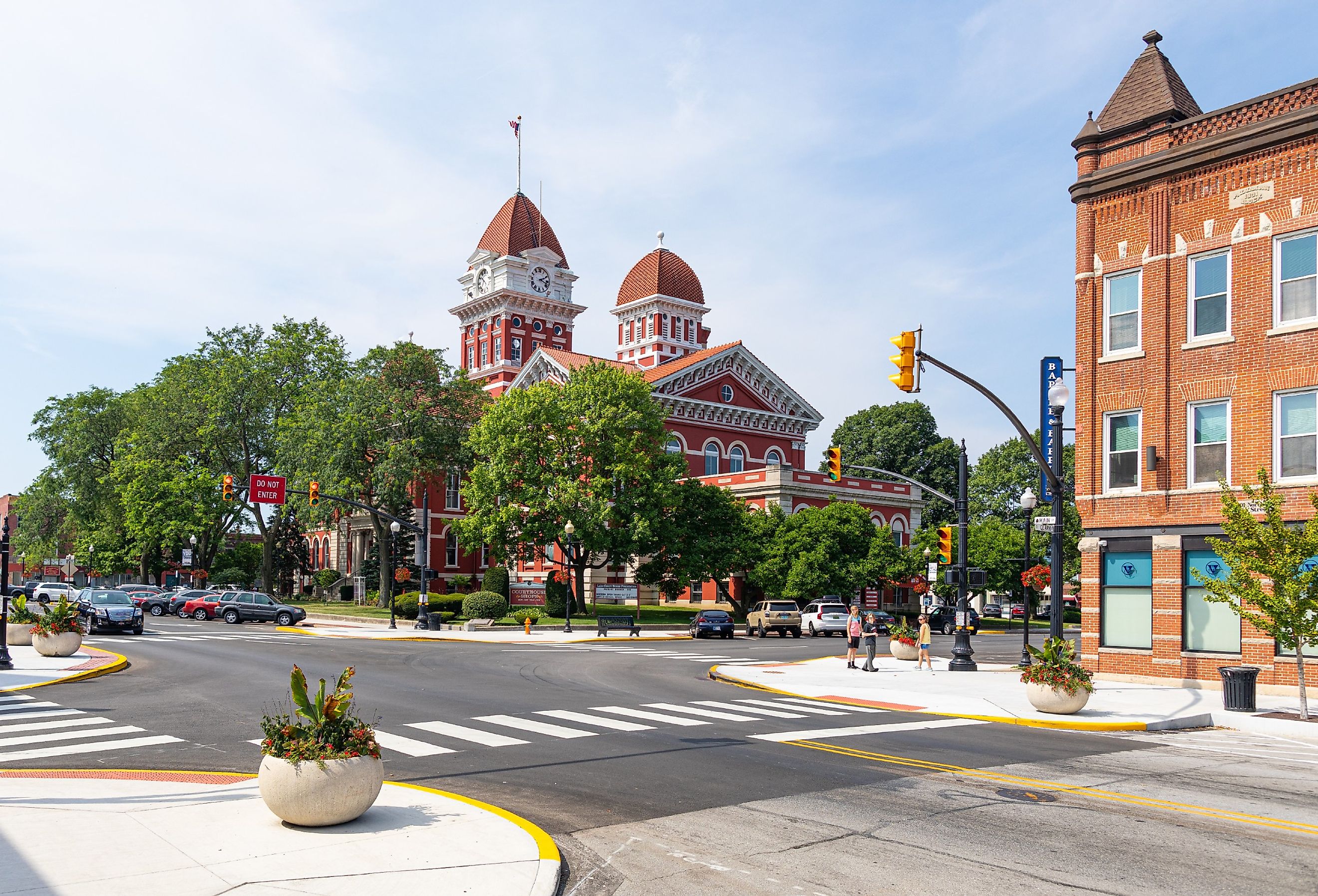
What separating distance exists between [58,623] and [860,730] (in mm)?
21738

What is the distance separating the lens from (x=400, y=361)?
64312mm

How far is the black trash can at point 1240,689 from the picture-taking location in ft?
64.8

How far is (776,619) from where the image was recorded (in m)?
51.2

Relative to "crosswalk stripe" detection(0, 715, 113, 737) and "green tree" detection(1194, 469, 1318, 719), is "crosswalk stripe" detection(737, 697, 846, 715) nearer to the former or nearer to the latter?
"green tree" detection(1194, 469, 1318, 719)

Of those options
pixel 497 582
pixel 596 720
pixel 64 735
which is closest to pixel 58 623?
pixel 64 735

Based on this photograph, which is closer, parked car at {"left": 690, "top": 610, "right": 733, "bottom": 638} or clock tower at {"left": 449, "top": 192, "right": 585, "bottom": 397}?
parked car at {"left": 690, "top": 610, "right": 733, "bottom": 638}

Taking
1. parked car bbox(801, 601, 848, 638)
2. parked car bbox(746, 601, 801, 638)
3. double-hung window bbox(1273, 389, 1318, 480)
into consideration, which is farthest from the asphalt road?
parked car bbox(801, 601, 848, 638)

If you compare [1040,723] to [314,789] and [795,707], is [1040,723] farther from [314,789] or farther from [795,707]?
[314,789]

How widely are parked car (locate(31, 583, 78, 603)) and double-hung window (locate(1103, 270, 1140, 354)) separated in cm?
5050

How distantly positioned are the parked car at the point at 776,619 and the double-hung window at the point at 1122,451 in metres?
26.1

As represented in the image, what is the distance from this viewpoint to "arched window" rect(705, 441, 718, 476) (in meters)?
76.0

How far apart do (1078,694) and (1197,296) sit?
11323 millimetres

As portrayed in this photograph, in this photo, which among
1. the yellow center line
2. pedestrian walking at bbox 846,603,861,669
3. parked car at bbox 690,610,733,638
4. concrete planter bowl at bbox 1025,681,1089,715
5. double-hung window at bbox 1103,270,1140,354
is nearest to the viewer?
the yellow center line

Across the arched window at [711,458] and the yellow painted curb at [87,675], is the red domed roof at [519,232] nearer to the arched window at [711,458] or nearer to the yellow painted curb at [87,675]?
the arched window at [711,458]
